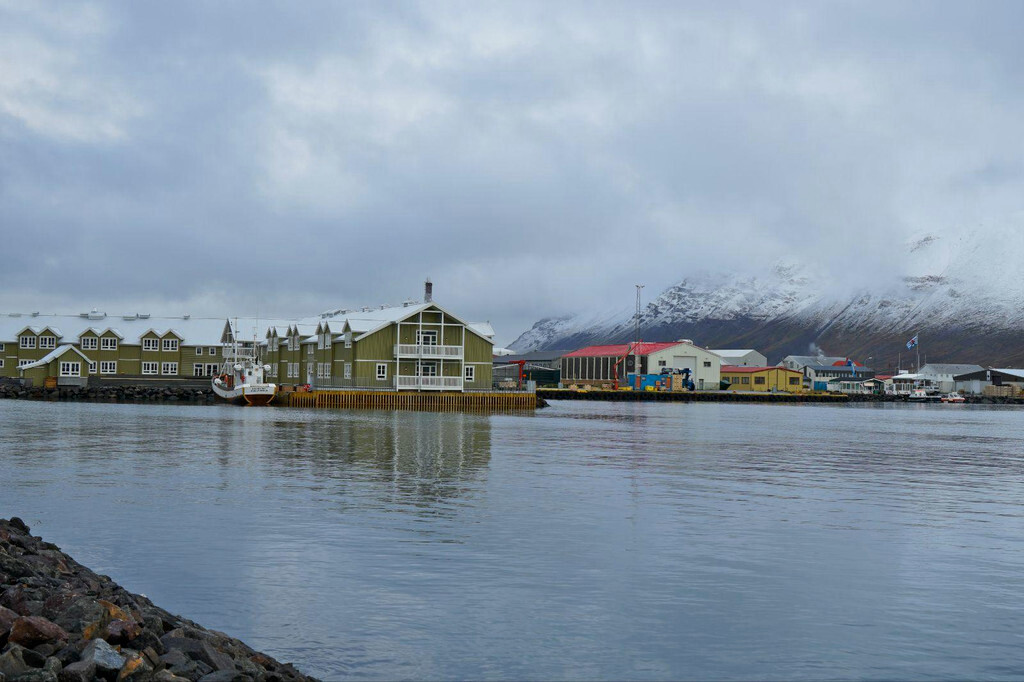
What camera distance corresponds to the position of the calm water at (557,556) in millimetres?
10875

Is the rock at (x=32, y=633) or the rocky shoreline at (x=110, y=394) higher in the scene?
the rocky shoreline at (x=110, y=394)

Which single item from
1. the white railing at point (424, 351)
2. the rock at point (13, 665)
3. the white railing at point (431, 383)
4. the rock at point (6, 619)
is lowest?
the rock at point (13, 665)

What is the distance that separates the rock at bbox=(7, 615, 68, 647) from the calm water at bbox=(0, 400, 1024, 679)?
2571 millimetres

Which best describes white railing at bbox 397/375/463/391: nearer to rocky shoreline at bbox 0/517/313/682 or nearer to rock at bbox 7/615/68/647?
rocky shoreline at bbox 0/517/313/682

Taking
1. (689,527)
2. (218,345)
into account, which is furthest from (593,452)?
(218,345)

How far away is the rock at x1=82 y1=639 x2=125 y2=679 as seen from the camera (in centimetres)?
780

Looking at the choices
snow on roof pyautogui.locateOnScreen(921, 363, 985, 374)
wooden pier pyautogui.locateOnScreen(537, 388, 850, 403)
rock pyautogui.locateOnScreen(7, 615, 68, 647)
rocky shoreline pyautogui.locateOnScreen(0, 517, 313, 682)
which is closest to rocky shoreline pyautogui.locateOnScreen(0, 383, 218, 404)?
wooden pier pyautogui.locateOnScreen(537, 388, 850, 403)

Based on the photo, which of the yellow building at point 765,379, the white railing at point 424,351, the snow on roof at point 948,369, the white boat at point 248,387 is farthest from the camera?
the snow on roof at point 948,369

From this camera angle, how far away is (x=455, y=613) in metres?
12.1

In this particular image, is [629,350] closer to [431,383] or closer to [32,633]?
[431,383]

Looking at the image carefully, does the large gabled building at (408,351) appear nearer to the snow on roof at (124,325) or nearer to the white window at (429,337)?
the white window at (429,337)

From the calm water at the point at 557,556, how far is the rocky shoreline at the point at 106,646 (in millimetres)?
1319

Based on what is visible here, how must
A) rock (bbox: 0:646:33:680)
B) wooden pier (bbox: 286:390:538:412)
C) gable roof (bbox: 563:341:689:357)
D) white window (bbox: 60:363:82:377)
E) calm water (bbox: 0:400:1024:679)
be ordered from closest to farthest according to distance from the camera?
1. rock (bbox: 0:646:33:680)
2. calm water (bbox: 0:400:1024:679)
3. wooden pier (bbox: 286:390:538:412)
4. white window (bbox: 60:363:82:377)
5. gable roof (bbox: 563:341:689:357)

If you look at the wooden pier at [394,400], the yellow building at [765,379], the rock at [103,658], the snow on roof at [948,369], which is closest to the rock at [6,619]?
the rock at [103,658]
